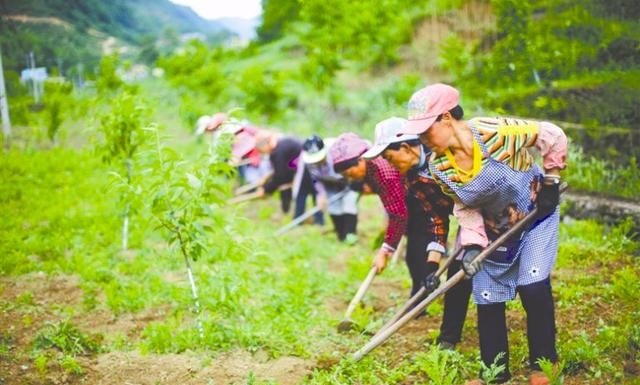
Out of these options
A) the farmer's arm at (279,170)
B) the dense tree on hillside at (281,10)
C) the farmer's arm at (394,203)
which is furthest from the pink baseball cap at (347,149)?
the dense tree on hillside at (281,10)

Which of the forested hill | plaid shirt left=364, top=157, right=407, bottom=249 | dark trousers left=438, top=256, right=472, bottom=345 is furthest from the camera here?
the forested hill

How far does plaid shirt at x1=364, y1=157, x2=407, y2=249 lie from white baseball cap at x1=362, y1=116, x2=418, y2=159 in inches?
10.3

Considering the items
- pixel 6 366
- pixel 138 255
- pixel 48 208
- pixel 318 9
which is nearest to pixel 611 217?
pixel 138 255

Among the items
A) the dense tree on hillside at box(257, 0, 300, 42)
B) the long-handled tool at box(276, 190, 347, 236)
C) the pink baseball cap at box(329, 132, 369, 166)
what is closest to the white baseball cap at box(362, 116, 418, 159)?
the pink baseball cap at box(329, 132, 369, 166)

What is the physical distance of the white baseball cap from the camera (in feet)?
11.9

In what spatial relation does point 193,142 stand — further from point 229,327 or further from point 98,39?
point 229,327

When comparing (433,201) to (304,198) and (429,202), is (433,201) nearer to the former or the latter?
(429,202)

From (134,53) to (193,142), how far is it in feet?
15.8

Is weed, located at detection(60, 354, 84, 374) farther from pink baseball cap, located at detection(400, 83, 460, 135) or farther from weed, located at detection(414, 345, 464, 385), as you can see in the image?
pink baseball cap, located at detection(400, 83, 460, 135)

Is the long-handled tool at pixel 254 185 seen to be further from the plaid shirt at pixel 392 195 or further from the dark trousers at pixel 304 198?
the plaid shirt at pixel 392 195

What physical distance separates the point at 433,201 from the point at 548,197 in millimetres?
988

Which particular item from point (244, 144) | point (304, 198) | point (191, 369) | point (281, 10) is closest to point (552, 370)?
point (191, 369)

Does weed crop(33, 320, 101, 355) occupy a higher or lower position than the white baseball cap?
lower

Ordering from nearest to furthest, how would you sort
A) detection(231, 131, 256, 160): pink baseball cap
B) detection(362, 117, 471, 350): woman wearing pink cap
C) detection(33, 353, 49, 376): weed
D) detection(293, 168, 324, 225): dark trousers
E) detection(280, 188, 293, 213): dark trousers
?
1. detection(33, 353, 49, 376): weed
2. detection(362, 117, 471, 350): woman wearing pink cap
3. detection(293, 168, 324, 225): dark trousers
4. detection(231, 131, 256, 160): pink baseball cap
5. detection(280, 188, 293, 213): dark trousers
